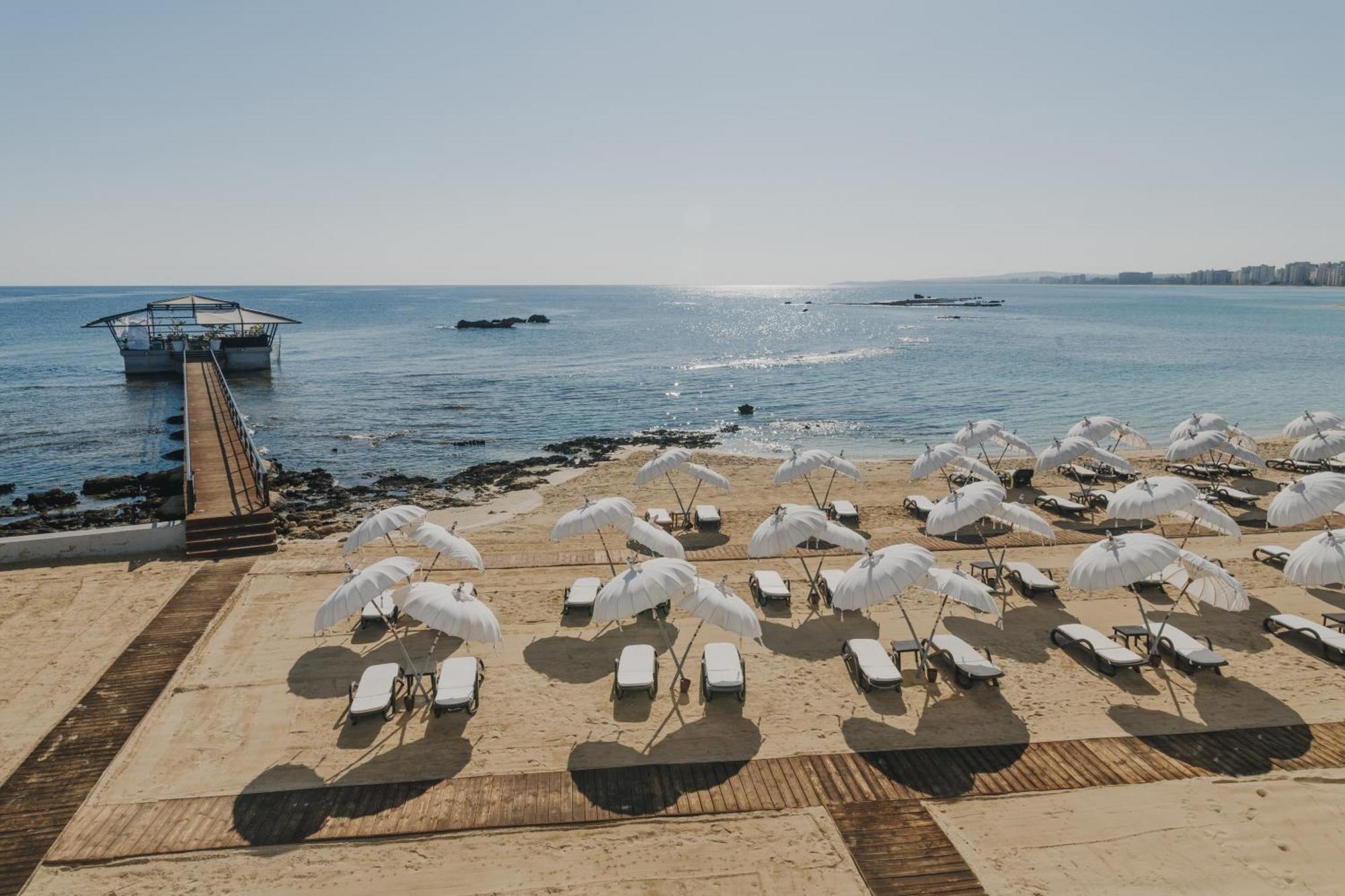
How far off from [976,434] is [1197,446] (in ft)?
22.1

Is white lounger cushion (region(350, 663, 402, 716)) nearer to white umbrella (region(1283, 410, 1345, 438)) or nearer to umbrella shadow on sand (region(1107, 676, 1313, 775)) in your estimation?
umbrella shadow on sand (region(1107, 676, 1313, 775))

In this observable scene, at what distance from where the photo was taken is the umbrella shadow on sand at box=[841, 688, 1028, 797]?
9.63 m

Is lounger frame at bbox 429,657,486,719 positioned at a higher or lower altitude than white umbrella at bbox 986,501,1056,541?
lower

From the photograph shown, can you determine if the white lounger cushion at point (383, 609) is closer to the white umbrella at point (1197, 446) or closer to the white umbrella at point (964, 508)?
the white umbrella at point (964, 508)

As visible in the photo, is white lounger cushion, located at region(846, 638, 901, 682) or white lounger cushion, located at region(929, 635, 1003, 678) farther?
white lounger cushion, located at region(929, 635, 1003, 678)

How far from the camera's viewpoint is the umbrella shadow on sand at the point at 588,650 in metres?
→ 12.7

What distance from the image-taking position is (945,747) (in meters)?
10.3

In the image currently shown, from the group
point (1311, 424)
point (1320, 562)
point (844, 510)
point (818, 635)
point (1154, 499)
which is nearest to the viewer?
point (1320, 562)

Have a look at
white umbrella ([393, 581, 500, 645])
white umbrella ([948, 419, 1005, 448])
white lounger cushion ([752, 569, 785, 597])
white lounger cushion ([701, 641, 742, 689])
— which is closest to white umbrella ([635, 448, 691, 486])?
white lounger cushion ([752, 569, 785, 597])

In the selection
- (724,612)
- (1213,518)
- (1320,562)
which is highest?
(1213,518)

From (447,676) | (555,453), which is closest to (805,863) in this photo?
(447,676)

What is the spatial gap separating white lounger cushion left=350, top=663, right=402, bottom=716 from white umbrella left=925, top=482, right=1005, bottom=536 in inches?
393

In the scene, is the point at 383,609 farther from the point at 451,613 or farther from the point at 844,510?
the point at 844,510

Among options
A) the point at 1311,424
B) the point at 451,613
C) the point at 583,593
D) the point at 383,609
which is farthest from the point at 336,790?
the point at 1311,424
